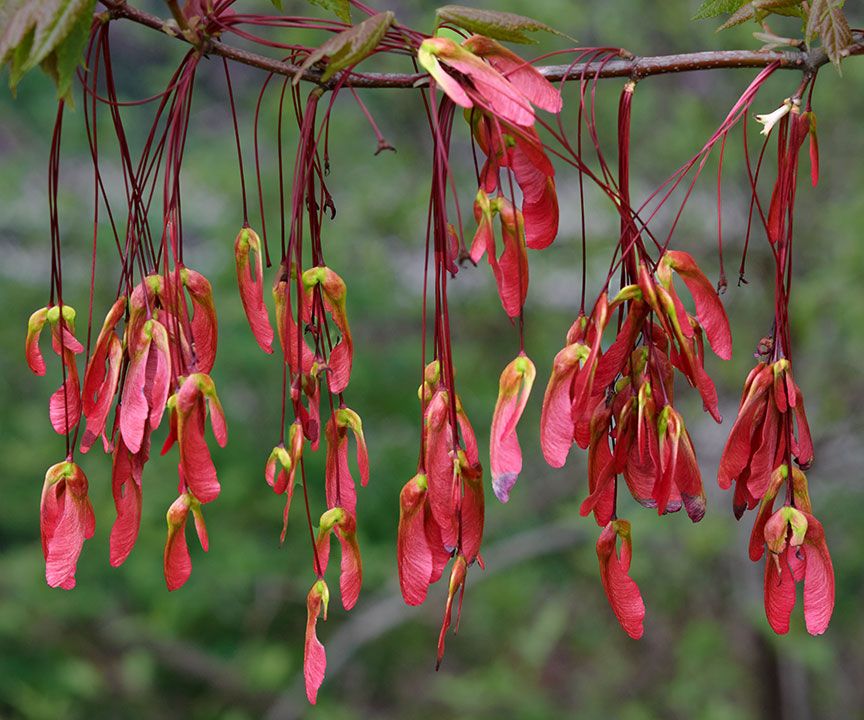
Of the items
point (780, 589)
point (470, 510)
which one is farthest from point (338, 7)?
point (780, 589)

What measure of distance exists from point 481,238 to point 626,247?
99 millimetres

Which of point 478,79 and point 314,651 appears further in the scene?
point 314,651

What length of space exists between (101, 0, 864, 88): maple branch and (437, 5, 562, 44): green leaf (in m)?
0.04

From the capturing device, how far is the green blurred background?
9.93 feet

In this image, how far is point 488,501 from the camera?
339cm

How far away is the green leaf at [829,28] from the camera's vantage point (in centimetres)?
77

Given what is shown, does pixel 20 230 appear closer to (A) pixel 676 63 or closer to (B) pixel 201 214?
(B) pixel 201 214

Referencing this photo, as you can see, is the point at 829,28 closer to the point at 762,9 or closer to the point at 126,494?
the point at 762,9

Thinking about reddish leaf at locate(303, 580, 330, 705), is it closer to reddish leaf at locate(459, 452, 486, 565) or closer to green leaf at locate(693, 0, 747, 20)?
reddish leaf at locate(459, 452, 486, 565)

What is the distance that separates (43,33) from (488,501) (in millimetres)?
2826

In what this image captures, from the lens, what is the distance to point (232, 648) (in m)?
3.38

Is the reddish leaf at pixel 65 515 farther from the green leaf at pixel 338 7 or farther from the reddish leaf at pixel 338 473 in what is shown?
the green leaf at pixel 338 7

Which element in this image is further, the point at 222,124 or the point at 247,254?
the point at 222,124

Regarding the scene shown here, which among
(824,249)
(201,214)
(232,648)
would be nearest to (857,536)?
(824,249)
